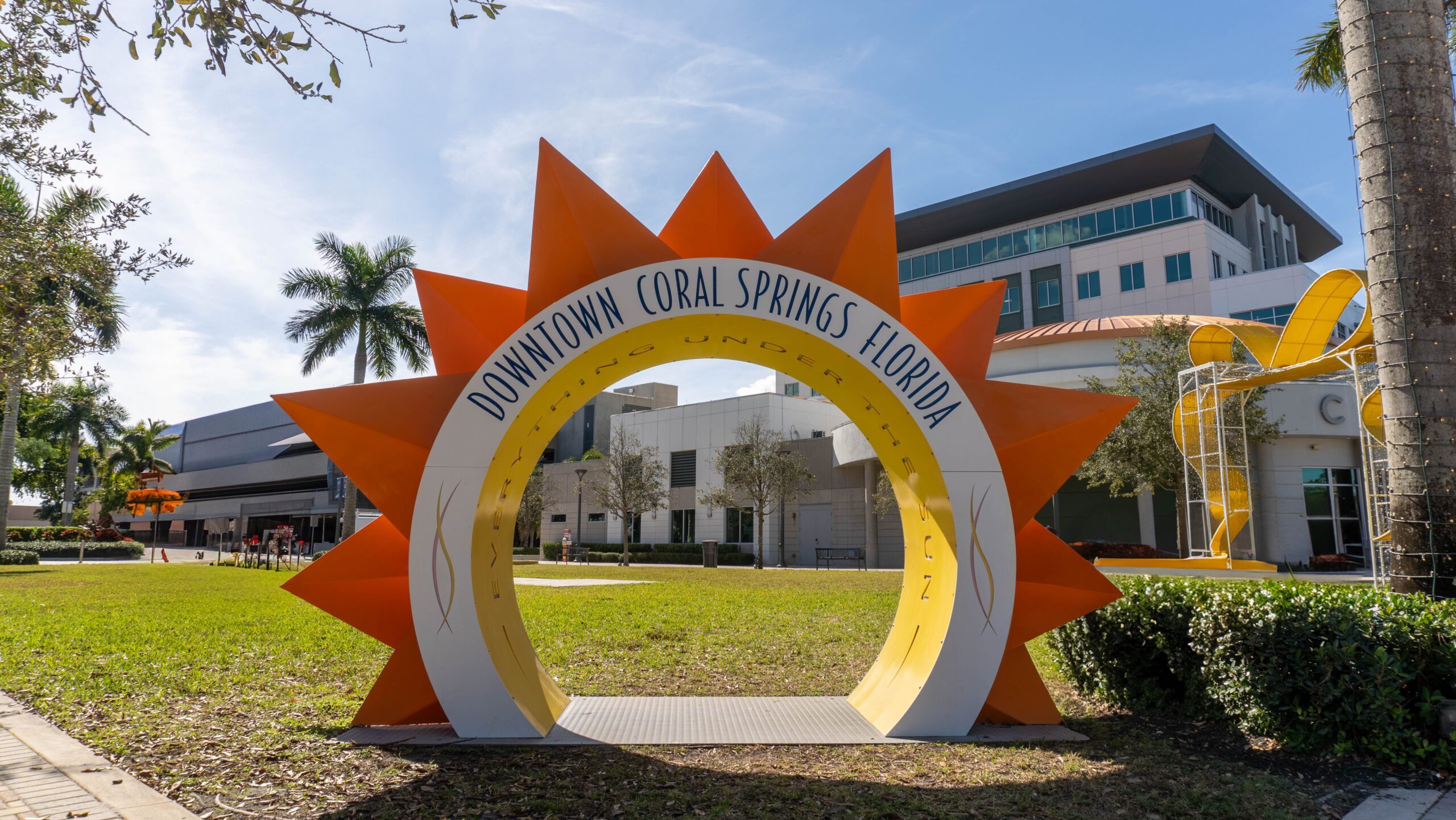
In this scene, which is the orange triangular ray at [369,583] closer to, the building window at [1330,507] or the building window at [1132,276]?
the building window at [1330,507]

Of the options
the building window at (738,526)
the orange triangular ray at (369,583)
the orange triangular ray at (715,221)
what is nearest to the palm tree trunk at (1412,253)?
the orange triangular ray at (715,221)

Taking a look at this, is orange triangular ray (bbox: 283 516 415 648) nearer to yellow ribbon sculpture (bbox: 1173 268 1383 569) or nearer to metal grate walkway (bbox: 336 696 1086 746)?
metal grate walkway (bbox: 336 696 1086 746)

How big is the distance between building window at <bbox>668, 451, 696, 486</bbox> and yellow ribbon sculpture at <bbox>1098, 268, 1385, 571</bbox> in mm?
29148

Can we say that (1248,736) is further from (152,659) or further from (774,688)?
(152,659)

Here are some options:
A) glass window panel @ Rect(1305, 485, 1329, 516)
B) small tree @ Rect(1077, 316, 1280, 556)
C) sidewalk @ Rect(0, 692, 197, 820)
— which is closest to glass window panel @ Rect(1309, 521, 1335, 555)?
glass window panel @ Rect(1305, 485, 1329, 516)

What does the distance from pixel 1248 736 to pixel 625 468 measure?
3442 cm

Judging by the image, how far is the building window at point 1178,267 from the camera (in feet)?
129

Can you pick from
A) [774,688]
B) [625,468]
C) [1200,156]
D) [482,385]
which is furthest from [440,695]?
[1200,156]

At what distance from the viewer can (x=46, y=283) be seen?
8695mm

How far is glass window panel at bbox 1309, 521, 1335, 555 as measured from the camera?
28.2 metres

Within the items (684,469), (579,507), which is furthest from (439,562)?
(579,507)

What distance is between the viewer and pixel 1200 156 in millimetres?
39250

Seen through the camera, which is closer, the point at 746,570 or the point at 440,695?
the point at 440,695

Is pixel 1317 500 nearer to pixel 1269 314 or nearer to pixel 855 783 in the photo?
pixel 1269 314
